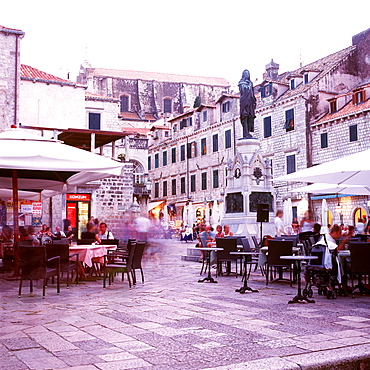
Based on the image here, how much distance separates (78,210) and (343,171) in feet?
67.4

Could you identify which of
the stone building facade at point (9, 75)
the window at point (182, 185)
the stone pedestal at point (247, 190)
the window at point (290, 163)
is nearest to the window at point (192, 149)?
the window at point (182, 185)

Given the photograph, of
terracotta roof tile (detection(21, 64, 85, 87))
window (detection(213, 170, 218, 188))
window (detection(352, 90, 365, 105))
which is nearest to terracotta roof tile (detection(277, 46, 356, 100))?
window (detection(352, 90, 365, 105))

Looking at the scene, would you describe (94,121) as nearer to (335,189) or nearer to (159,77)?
(335,189)

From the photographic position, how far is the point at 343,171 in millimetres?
7574

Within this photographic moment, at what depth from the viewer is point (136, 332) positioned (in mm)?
5281

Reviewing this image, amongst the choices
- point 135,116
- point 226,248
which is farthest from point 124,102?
point 226,248

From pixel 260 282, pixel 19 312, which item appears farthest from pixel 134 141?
pixel 19 312

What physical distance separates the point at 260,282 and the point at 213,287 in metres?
1.44

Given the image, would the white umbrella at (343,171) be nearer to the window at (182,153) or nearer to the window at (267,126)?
the window at (267,126)

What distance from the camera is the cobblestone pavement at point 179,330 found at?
4.16 metres

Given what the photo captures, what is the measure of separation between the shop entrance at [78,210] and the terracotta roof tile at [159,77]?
33900 mm

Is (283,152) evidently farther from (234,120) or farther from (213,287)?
(213,287)

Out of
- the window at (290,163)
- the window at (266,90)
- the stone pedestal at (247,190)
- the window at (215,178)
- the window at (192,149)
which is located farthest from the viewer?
the window at (192,149)

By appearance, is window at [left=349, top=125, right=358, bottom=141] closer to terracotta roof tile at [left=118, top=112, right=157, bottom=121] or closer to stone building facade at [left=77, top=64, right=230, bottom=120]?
→ stone building facade at [left=77, top=64, right=230, bottom=120]
